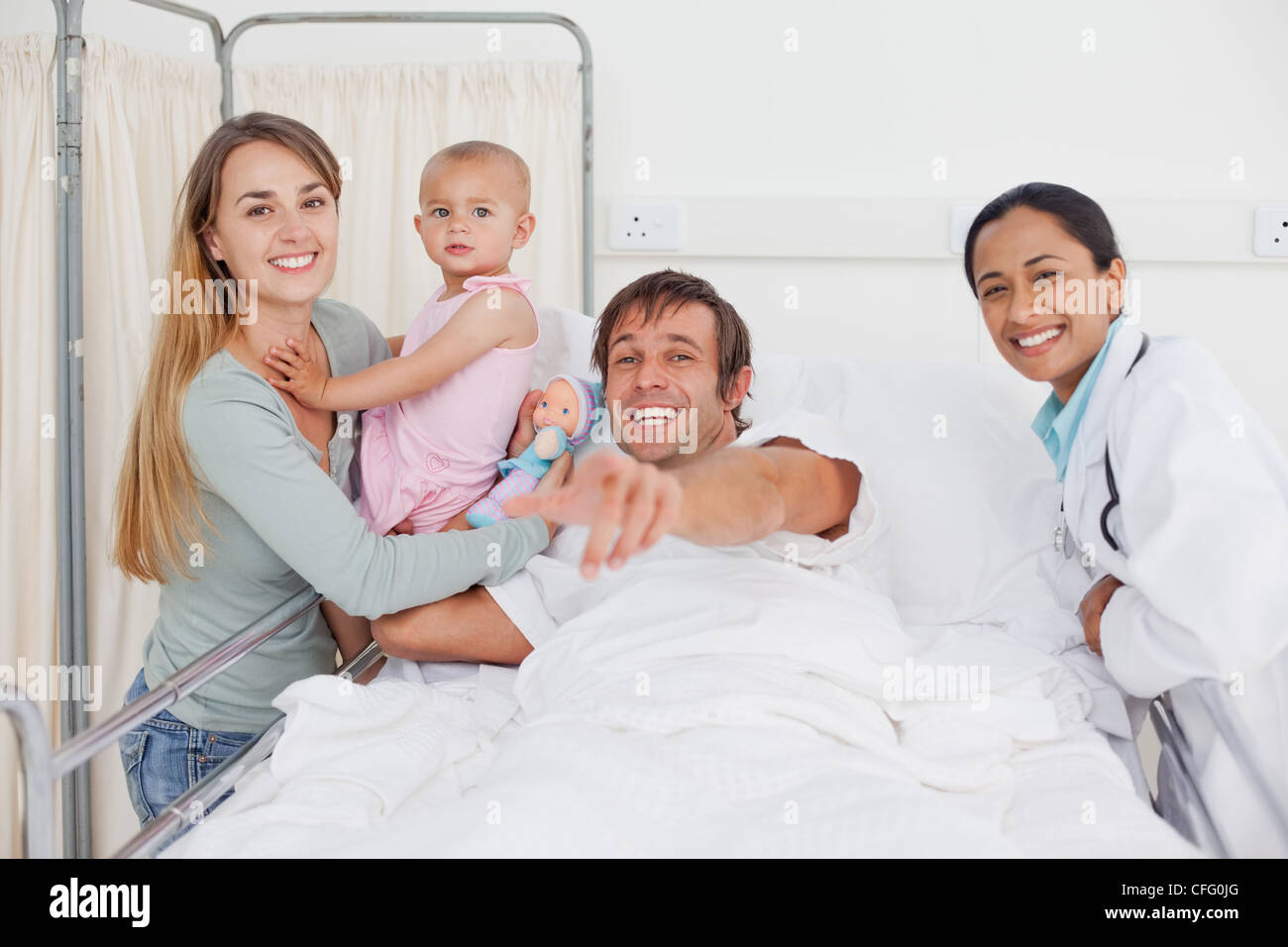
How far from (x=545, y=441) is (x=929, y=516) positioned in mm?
644

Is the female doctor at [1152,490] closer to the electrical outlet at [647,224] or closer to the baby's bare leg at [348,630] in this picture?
the electrical outlet at [647,224]

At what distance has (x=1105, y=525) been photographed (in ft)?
4.38

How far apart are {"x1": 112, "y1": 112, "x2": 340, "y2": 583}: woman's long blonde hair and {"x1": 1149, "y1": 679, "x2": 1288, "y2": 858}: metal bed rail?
1338 millimetres

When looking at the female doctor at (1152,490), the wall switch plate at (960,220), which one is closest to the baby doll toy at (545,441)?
the female doctor at (1152,490)

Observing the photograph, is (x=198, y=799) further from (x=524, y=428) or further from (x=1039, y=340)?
(x=1039, y=340)

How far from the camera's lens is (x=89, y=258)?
221 centimetres

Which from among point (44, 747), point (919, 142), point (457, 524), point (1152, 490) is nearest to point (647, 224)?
point (919, 142)

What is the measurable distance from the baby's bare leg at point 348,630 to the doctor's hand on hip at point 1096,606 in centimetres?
109

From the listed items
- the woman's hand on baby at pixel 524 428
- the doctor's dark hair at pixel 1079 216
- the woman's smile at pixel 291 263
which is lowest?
the woman's hand on baby at pixel 524 428

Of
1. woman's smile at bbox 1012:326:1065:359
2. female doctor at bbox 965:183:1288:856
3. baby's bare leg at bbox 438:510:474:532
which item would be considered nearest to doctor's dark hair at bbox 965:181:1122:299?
female doctor at bbox 965:183:1288:856

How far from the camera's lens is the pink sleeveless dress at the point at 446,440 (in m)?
1.69

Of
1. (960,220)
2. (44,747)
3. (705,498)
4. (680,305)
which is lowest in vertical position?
(44,747)
